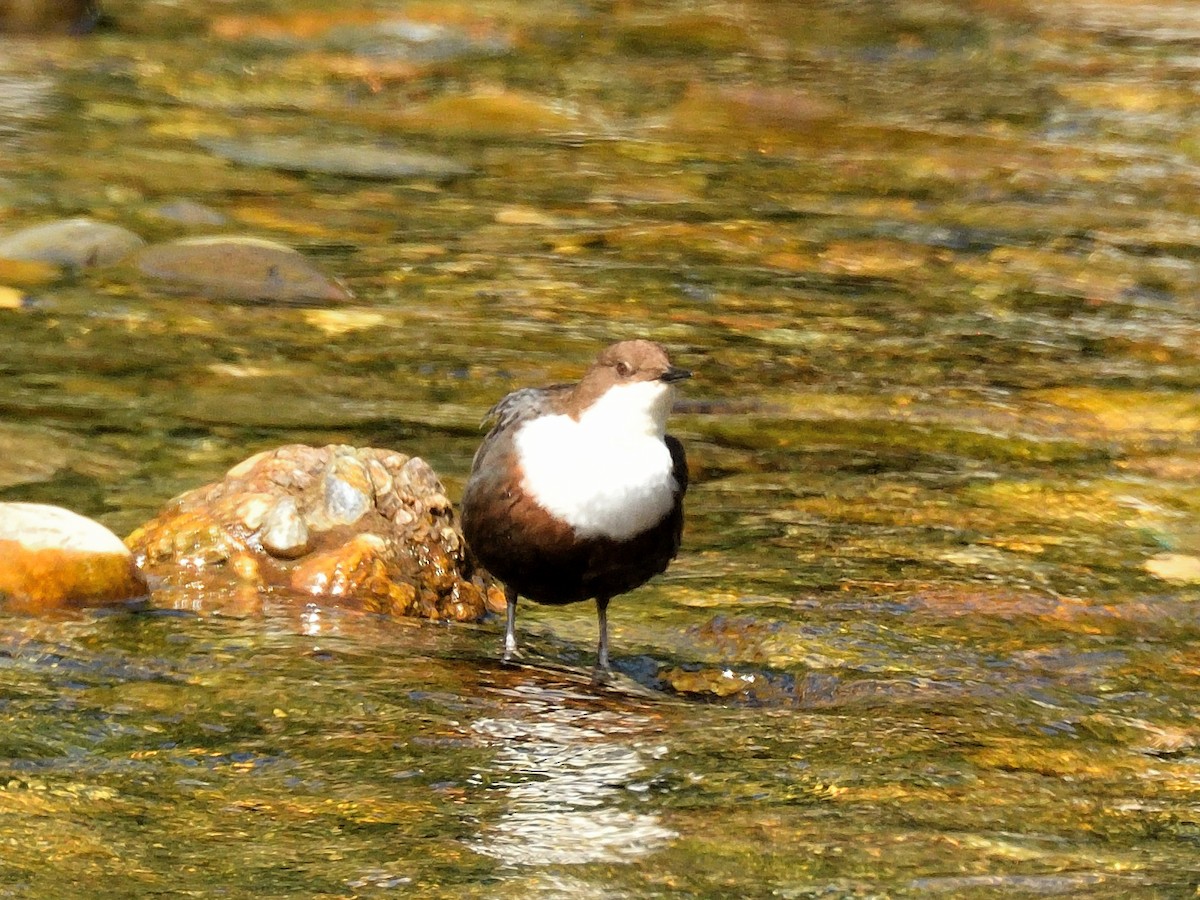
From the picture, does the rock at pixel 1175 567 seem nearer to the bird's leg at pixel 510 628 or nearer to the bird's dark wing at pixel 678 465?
the bird's dark wing at pixel 678 465

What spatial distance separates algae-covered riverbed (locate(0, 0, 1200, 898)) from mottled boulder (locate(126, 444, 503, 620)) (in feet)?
0.99

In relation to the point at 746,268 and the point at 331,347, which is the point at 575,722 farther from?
the point at 746,268

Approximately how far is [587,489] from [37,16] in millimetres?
10527

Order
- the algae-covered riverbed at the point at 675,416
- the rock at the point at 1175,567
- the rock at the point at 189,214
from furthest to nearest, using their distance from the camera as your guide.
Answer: the rock at the point at 189,214 → the rock at the point at 1175,567 → the algae-covered riverbed at the point at 675,416

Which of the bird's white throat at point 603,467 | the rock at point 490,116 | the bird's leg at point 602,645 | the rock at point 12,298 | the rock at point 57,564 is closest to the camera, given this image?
the bird's white throat at point 603,467

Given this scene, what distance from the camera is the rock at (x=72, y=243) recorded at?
9562mm

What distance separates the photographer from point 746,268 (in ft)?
33.4

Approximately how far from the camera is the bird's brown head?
5.32 m

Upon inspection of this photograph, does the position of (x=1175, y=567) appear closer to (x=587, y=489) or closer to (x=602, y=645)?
(x=602, y=645)

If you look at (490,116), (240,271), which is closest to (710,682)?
(240,271)

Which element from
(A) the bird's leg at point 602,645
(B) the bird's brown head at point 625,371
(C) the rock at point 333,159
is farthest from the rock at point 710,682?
(C) the rock at point 333,159

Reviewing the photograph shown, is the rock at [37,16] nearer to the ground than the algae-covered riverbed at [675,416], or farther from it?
farther from it

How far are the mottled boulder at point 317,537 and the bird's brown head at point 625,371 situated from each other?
803 millimetres

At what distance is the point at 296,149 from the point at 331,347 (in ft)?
12.2
